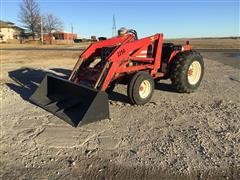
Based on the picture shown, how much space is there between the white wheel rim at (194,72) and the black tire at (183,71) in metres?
0.11

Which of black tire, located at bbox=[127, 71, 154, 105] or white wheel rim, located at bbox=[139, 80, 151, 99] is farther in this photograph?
white wheel rim, located at bbox=[139, 80, 151, 99]

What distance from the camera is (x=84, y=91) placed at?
23.7 feet

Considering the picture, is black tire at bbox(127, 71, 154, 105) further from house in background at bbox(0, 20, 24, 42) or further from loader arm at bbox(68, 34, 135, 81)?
house in background at bbox(0, 20, 24, 42)

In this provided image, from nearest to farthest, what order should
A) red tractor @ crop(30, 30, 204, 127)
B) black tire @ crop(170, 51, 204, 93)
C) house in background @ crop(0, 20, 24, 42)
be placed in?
red tractor @ crop(30, 30, 204, 127)
black tire @ crop(170, 51, 204, 93)
house in background @ crop(0, 20, 24, 42)

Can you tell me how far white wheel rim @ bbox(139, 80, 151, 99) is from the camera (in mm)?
8009

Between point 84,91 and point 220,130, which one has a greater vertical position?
point 84,91

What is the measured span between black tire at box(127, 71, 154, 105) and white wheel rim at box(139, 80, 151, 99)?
0.02 metres

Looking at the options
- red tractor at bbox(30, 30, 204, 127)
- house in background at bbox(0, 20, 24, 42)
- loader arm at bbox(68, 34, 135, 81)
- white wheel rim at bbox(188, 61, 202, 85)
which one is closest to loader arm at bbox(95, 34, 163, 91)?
red tractor at bbox(30, 30, 204, 127)

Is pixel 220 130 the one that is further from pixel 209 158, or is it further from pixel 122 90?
pixel 122 90

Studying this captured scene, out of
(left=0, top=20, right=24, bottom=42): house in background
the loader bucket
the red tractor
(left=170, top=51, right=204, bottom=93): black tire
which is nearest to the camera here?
the loader bucket

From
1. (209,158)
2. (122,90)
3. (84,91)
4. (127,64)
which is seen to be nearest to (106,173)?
(209,158)

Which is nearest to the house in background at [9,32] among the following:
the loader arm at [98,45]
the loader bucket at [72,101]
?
the loader arm at [98,45]

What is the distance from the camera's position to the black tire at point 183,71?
8.97 meters

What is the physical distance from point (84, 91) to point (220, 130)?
2.80 m
